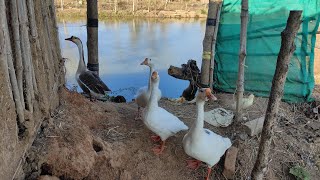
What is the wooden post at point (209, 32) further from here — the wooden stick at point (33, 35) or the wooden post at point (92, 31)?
the wooden stick at point (33, 35)

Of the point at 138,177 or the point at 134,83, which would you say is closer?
the point at 138,177

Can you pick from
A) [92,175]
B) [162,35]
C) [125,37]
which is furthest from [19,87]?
[162,35]

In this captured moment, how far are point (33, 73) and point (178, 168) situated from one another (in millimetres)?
2033

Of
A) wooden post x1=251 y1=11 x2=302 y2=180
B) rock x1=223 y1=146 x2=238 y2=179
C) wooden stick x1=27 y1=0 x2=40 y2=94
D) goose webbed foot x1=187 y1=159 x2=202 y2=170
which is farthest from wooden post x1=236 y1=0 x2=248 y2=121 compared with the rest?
wooden stick x1=27 y1=0 x2=40 y2=94

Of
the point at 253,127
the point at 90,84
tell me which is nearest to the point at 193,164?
the point at 253,127

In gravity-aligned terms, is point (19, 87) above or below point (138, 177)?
Answer: above

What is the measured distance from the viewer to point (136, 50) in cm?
1178

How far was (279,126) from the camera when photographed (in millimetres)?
4980

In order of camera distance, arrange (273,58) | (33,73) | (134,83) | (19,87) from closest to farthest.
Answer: (19,87)
(33,73)
(273,58)
(134,83)

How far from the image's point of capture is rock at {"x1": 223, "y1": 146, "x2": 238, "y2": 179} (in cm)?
404

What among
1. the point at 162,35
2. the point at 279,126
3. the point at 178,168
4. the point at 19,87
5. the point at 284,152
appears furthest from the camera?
the point at 162,35

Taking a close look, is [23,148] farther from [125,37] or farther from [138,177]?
[125,37]

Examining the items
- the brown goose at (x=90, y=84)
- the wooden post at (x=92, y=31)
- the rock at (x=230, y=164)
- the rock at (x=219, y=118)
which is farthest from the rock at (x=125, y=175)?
the wooden post at (x=92, y=31)

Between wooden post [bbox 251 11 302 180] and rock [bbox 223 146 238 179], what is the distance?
623mm
